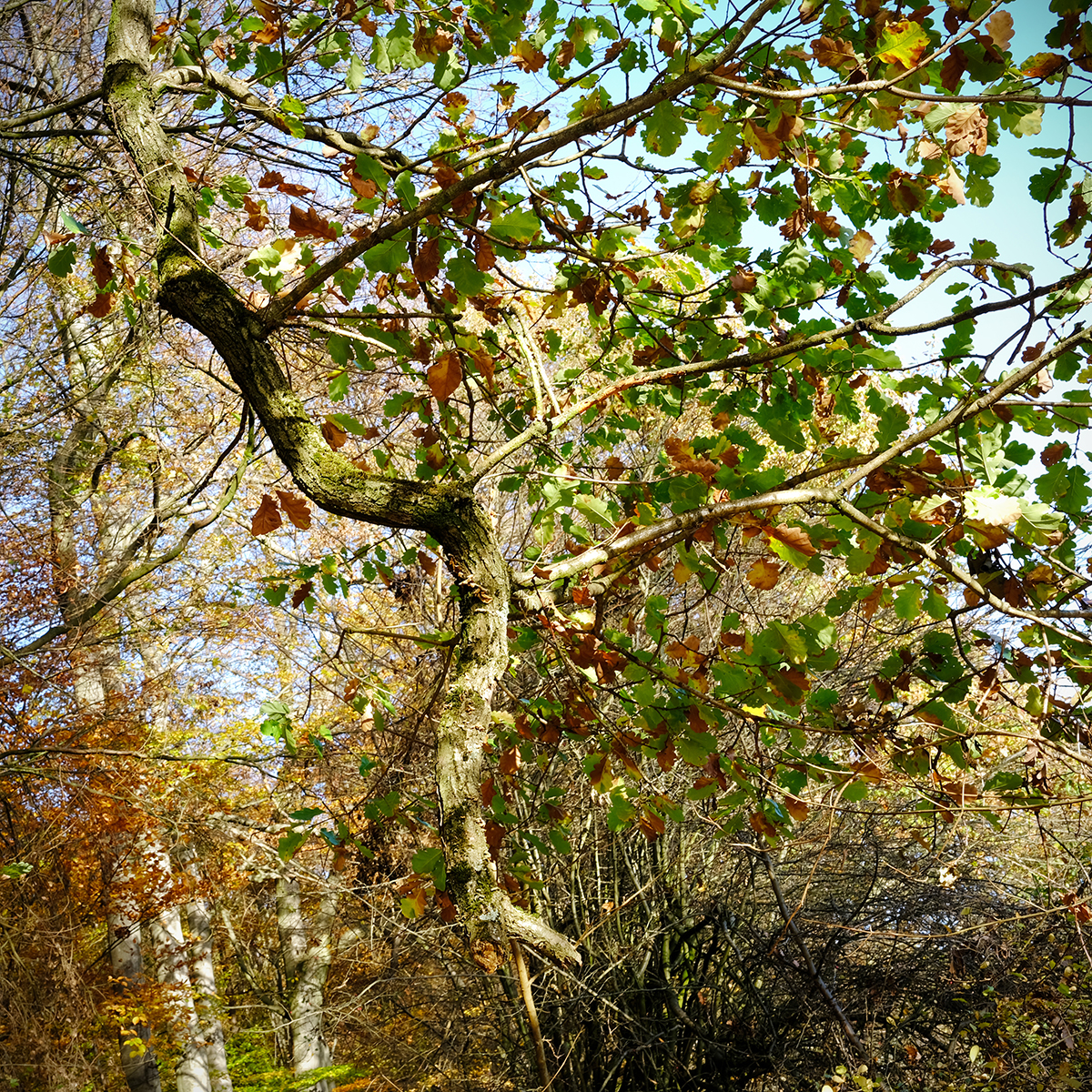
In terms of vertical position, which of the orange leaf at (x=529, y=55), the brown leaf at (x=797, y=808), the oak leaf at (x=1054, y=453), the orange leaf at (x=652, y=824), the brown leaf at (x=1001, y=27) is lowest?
the brown leaf at (x=797, y=808)

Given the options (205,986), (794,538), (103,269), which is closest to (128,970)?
(205,986)

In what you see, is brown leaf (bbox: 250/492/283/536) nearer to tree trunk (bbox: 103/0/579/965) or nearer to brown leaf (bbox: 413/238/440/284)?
tree trunk (bbox: 103/0/579/965)

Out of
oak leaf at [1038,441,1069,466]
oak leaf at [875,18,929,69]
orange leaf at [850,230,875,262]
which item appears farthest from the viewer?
oak leaf at [1038,441,1069,466]

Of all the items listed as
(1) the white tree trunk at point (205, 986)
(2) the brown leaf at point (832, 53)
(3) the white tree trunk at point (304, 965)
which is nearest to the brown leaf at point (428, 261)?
(2) the brown leaf at point (832, 53)

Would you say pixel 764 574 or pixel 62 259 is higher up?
pixel 62 259

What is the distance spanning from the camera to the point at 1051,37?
2.07 meters

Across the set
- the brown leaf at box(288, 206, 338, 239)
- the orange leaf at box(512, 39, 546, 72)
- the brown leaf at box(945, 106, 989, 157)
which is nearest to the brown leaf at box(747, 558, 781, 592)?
the brown leaf at box(945, 106, 989, 157)

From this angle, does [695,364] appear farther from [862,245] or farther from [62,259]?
[62,259]

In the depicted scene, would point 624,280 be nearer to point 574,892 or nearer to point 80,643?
point 574,892

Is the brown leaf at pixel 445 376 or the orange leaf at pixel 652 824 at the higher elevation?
the brown leaf at pixel 445 376

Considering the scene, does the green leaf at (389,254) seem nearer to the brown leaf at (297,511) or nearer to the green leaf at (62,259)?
the brown leaf at (297,511)

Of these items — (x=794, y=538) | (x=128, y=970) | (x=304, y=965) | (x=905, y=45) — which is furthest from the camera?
(x=304, y=965)

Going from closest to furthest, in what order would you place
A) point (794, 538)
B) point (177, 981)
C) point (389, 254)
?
1. point (389, 254)
2. point (794, 538)
3. point (177, 981)

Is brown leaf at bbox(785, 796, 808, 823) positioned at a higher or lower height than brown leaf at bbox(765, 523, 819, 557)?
lower
